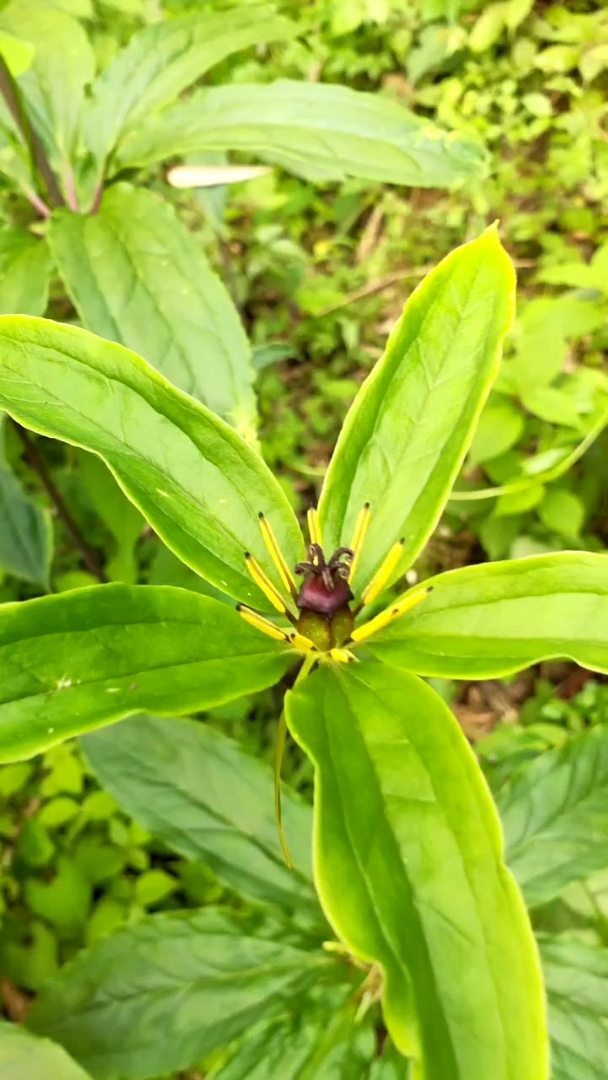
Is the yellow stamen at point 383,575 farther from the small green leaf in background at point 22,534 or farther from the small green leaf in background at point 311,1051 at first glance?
the small green leaf in background at point 22,534

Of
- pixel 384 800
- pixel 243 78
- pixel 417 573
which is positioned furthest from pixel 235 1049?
pixel 243 78

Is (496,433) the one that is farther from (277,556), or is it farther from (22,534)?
(277,556)

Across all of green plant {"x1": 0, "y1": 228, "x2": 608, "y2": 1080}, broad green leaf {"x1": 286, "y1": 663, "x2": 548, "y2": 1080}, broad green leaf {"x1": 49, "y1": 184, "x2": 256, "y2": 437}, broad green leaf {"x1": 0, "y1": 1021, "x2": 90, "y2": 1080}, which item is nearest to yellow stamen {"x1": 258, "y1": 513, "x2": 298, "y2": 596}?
green plant {"x1": 0, "y1": 228, "x2": 608, "y2": 1080}

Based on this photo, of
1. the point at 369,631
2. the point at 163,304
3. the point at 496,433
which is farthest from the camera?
the point at 496,433

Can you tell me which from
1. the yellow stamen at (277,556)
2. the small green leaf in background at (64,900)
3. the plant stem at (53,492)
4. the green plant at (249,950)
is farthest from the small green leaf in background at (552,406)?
the small green leaf in background at (64,900)

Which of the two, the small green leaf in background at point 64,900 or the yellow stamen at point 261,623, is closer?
the yellow stamen at point 261,623

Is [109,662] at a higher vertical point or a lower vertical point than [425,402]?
lower

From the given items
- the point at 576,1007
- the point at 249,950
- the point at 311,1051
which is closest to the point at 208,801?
the point at 249,950
